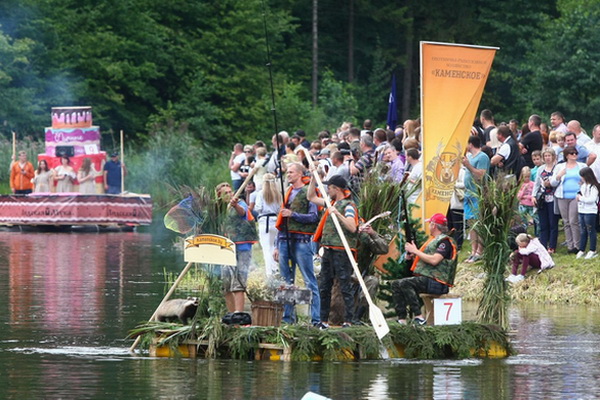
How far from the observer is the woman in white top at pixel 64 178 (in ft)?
118

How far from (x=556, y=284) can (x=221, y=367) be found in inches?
313

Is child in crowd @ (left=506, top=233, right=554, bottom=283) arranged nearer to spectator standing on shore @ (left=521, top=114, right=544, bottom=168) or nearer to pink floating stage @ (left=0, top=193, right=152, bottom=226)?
spectator standing on shore @ (left=521, top=114, right=544, bottom=168)

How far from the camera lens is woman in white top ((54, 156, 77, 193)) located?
3603 cm

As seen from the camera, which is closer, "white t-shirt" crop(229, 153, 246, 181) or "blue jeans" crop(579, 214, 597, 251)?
"blue jeans" crop(579, 214, 597, 251)

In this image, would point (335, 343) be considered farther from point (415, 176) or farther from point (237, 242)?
point (415, 176)

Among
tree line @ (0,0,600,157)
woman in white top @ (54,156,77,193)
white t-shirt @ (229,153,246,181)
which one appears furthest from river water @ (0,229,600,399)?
tree line @ (0,0,600,157)

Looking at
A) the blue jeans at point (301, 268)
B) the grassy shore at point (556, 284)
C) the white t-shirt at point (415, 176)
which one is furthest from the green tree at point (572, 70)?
the blue jeans at point (301, 268)

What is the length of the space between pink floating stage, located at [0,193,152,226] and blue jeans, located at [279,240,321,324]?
18740 millimetres

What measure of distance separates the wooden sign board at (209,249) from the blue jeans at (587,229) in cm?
762

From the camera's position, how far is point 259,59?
6581 centimetres

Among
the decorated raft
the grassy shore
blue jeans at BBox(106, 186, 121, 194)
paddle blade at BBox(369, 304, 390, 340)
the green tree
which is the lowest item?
paddle blade at BBox(369, 304, 390, 340)

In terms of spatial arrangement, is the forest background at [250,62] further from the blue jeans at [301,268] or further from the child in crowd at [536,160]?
the blue jeans at [301,268]

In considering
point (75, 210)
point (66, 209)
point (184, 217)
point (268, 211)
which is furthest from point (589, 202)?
point (66, 209)

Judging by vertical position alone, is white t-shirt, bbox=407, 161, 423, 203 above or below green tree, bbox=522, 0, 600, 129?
below
